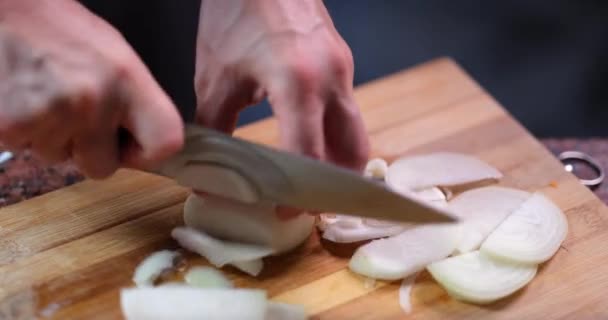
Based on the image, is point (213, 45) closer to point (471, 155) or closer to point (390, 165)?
point (390, 165)

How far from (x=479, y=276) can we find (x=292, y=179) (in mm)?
356

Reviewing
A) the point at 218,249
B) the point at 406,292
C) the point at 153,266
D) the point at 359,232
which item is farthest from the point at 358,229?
the point at 153,266

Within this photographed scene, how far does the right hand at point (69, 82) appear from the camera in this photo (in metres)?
0.95

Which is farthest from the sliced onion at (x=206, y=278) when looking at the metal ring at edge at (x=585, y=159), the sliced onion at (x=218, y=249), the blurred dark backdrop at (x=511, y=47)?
the metal ring at edge at (x=585, y=159)

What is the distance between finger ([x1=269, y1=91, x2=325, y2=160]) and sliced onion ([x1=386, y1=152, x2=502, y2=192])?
0.31 m

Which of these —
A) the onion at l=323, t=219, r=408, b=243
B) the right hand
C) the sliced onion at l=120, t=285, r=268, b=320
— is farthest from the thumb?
the onion at l=323, t=219, r=408, b=243

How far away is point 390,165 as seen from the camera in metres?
1.43

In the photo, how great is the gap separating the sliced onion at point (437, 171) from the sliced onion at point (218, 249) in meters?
0.30

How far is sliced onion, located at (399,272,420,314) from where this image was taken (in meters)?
1.18

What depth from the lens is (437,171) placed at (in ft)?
4.53

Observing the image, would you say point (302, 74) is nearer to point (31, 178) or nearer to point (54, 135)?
point (54, 135)

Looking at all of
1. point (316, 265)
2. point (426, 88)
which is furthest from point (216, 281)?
point (426, 88)

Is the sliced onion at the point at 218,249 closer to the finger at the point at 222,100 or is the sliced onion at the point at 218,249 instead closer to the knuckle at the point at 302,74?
the finger at the point at 222,100

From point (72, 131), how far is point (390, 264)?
1.77 ft
